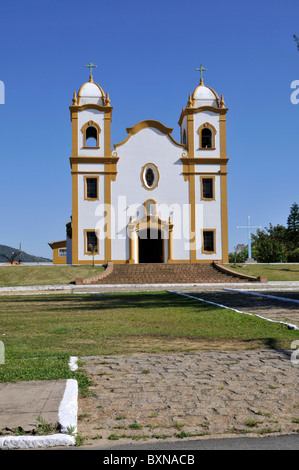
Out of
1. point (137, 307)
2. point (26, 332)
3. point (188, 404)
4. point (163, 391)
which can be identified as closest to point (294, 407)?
point (188, 404)

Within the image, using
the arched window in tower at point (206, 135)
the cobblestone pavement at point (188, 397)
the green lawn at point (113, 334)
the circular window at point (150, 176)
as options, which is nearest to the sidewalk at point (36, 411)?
the cobblestone pavement at point (188, 397)

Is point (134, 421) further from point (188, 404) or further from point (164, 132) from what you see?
point (164, 132)

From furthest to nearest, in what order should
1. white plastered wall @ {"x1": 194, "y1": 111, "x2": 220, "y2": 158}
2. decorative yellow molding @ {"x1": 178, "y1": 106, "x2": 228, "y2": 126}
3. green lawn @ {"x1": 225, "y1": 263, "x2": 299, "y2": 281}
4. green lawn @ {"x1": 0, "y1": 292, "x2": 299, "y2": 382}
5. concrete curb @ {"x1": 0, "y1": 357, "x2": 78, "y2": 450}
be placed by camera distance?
decorative yellow molding @ {"x1": 178, "y1": 106, "x2": 228, "y2": 126}, white plastered wall @ {"x1": 194, "y1": 111, "x2": 220, "y2": 158}, green lawn @ {"x1": 225, "y1": 263, "x2": 299, "y2": 281}, green lawn @ {"x1": 0, "y1": 292, "x2": 299, "y2": 382}, concrete curb @ {"x1": 0, "y1": 357, "x2": 78, "y2": 450}

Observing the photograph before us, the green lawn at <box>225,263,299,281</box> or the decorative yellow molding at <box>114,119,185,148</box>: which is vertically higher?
the decorative yellow molding at <box>114,119,185,148</box>

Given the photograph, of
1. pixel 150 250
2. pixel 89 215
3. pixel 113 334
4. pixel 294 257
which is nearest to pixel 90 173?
pixel 89 215

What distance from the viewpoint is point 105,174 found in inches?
1336

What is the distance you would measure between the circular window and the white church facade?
7 centimetres

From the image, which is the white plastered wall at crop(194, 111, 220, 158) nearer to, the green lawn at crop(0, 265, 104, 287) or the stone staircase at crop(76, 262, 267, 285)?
the stone staircase at crop(76, 262, 267, 285)

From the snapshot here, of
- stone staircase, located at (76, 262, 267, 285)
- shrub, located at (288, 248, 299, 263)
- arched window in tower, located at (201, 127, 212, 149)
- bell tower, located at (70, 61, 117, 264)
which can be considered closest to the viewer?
stone staircase, located at (76, 262, 267, 285)

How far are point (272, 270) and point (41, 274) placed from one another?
590 inches

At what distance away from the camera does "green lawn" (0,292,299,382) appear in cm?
620

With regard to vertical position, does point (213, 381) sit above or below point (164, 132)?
below

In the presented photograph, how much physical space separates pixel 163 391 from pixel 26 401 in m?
1.37

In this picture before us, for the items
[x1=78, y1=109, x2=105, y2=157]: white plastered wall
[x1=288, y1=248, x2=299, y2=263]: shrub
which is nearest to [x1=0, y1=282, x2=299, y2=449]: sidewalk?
[x1=78, y1=109, x2=105, y2=157]: white plastered wall
